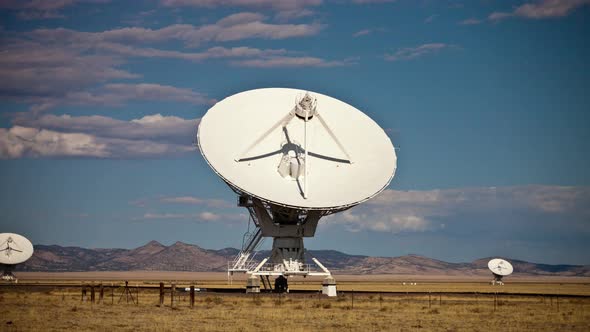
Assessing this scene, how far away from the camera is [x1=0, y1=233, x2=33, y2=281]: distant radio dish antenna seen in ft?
318

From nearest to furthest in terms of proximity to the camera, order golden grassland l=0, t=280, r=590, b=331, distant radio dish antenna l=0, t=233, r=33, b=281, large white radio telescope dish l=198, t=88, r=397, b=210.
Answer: golden grassland l=0, t=280, r=590, b=331 < large white radio telescope dish l=198, t=88, r=397, b=210 < distant radio dish antenna l=0, t=233, r=33, b=281

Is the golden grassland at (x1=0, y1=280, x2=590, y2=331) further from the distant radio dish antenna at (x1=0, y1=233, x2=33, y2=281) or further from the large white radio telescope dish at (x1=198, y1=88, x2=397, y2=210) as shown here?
the distant radio dish antenna at (x1=0, y1=233, x2=33, y2=281)

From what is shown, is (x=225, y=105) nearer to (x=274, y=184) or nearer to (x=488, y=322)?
(x=274, y=184)

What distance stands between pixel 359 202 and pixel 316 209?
280 cm

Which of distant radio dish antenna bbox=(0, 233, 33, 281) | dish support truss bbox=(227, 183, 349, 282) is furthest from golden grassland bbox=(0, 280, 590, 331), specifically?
distant radio dish antenna bbox=(0, 233, 33, 281)

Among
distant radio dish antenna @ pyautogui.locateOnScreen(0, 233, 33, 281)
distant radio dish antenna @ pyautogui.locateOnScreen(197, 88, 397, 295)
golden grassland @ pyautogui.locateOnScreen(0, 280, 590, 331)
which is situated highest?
distant radio dish antenna @ pyautogui.locateOnScreen(197, 88, 397, 295)

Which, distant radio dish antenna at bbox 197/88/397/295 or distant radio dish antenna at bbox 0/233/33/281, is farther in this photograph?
distant radio dish antenna at bbox 0/233/33/281

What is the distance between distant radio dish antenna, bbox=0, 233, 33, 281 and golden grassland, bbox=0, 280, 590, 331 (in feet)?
122

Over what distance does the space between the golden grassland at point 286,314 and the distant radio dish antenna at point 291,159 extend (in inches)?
222

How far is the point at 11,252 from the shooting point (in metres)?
97.5

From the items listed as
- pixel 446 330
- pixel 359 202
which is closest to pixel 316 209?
pixel 359 202

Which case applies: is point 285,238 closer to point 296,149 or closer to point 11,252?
point 296,149

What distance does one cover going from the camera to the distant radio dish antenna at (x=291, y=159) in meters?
60.8

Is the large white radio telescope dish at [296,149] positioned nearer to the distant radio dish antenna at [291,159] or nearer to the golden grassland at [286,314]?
the distant radio dish antenna at [291,159]
